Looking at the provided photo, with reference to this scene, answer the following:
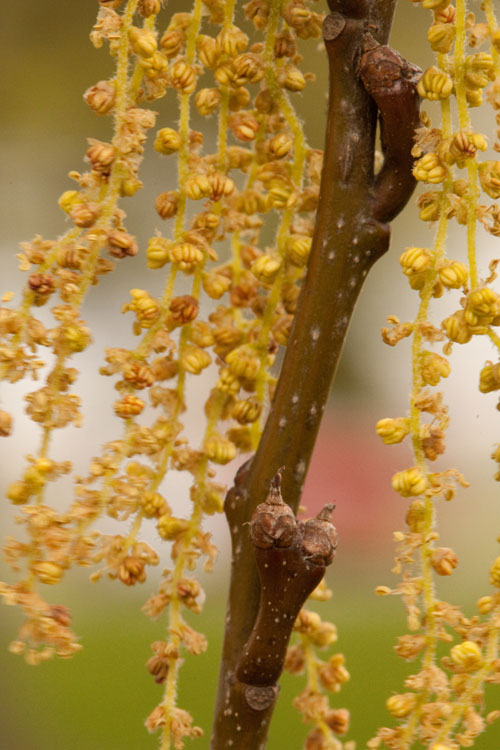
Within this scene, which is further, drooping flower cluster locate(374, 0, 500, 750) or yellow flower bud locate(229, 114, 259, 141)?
yellow flower bud locate(229, 114, 259, 141)

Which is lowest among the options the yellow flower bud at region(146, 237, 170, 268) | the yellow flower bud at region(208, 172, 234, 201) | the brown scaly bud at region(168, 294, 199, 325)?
the brown scaly bud at region(168, 294, 199, 325)

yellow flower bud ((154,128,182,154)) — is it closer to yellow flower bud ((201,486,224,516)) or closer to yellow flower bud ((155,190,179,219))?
yellow flower bud ((155,190,179,219))

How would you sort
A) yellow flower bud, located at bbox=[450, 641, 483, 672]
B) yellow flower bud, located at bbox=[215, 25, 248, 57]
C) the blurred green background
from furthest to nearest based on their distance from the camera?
the blurred green background, yellow flower bud, located at bbox=[215, 25, 248, 57], yellow flower bud, located at bbox=[450, 641, 483, 672]

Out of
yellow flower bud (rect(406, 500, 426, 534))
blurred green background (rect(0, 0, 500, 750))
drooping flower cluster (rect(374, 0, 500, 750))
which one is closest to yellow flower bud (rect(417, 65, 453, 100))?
drooping flower cluster (rect(374, 0, 500, 750))

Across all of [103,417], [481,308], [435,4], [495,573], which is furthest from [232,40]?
[103,417]

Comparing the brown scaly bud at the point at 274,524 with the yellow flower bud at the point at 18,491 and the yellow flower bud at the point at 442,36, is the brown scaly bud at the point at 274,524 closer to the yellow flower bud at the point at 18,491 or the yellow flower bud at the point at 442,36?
the yellow flower bud at the point at 18,491

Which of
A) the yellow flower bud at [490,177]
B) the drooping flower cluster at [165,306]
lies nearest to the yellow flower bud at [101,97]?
the drooping flower cluster at [165,306]

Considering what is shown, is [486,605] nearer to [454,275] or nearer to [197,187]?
[454,275]
